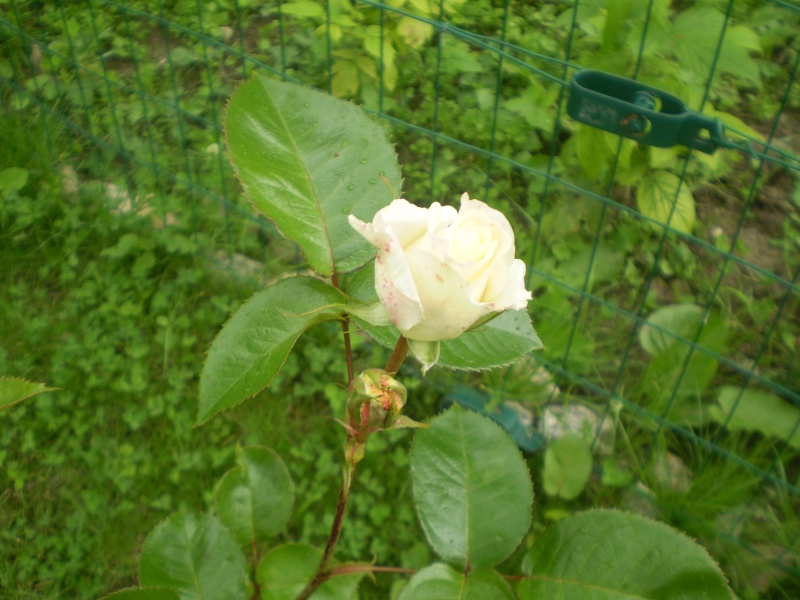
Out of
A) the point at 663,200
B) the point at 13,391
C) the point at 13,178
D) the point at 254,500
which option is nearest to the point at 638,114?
the point at 663,200

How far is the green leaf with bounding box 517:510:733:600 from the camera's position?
96cm

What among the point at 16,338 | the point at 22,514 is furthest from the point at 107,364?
the point at 22,514

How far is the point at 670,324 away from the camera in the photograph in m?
2.16

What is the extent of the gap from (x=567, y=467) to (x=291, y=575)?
0.84m

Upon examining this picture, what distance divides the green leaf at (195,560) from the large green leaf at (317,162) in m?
0.50

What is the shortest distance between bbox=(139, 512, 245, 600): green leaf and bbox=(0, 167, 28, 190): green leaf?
1709 mm

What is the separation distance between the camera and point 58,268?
2.41 metres

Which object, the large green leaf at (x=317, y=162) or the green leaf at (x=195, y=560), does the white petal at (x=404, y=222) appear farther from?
the green leaf at (x=195, y=560)

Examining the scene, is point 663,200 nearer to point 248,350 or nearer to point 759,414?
point 759,414

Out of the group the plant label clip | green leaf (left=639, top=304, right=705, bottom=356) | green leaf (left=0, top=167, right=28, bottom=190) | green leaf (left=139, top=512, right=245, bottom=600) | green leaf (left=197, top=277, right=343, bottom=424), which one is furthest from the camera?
green leaf (left=0, top=167, right=28, bottom=190)

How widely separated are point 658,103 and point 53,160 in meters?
1.94

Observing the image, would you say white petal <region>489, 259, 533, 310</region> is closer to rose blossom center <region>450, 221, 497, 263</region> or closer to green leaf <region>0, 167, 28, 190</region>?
rose blossom center <region>450, 221, 497, 263</region>

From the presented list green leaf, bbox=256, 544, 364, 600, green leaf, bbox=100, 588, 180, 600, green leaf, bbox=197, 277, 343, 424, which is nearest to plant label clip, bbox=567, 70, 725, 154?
green leaf, bbox=197, 277, 343, 424

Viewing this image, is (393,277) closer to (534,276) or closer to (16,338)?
(534,276)
